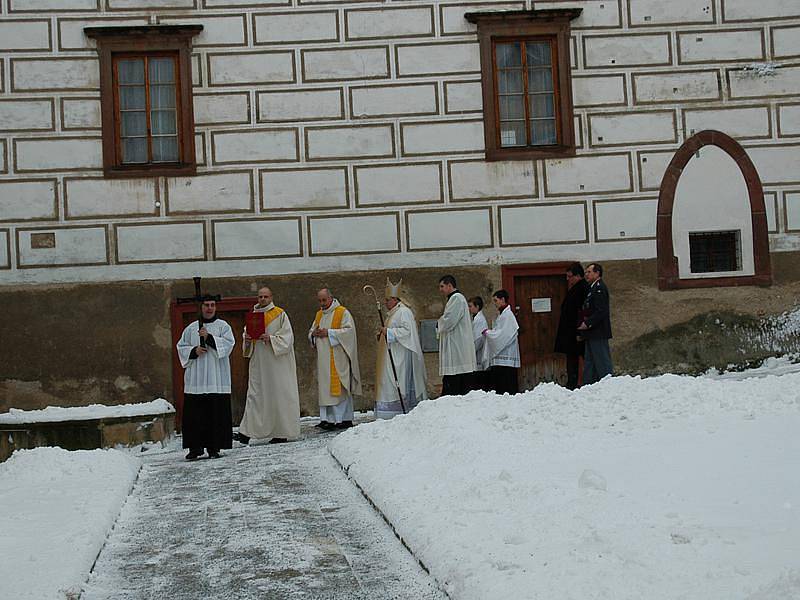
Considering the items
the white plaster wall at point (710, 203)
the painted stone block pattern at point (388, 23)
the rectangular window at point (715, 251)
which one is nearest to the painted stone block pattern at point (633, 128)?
the white plaster wall at point (710, 203)

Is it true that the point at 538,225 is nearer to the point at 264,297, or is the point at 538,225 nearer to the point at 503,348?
the point at 503,348

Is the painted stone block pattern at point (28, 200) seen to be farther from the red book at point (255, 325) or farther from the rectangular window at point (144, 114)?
the red book at point (255, 325)

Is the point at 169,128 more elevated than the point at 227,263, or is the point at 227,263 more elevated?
the point at 169,128

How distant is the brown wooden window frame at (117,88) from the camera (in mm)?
16609

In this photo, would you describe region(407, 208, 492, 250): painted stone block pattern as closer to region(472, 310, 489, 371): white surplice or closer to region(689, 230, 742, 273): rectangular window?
region(472, 310, 489, 371): white surplice

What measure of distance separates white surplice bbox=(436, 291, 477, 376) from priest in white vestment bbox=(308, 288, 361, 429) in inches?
48.1

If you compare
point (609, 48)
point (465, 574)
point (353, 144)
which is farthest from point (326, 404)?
point (465, 574)

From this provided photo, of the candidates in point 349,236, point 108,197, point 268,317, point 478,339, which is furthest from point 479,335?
point 108,197

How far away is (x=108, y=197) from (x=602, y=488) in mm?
11126

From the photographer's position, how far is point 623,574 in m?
5.37

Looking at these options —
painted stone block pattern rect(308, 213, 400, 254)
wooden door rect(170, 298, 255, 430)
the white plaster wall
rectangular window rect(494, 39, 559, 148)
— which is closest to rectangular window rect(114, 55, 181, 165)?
wooden door rect(170, 298, 255, 430)

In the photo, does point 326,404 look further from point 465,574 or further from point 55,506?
point 465,574

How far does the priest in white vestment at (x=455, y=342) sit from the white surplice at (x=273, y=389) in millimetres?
1756

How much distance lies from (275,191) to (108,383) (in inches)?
133
